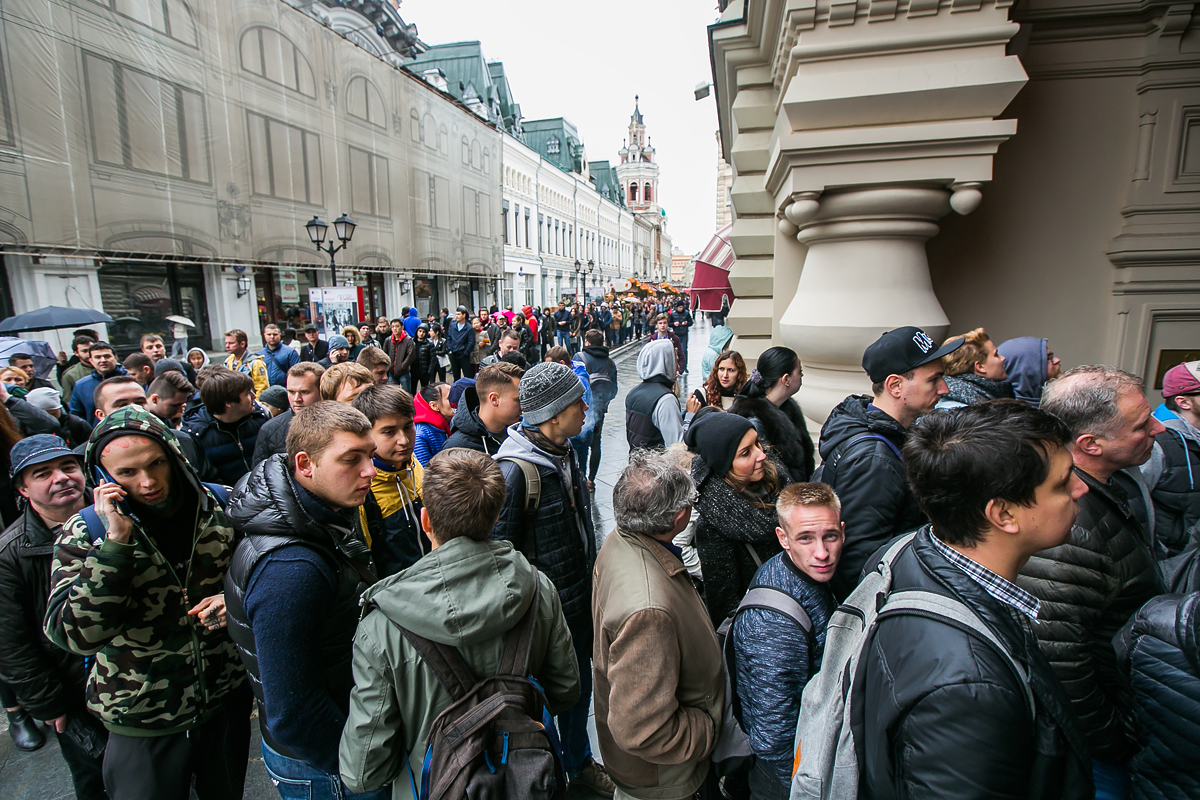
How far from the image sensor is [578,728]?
7.97 feet

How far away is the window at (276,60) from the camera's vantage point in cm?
1402

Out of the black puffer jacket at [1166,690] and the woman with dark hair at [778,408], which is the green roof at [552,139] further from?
the black puffer jacket at [1166,690]

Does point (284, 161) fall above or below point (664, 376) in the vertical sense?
above

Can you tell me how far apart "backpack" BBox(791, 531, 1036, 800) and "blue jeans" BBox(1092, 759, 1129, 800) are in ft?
3.56

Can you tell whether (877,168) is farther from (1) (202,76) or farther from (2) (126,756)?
(1) (202,76)

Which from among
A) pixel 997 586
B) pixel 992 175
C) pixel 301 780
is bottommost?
pixel 301 780

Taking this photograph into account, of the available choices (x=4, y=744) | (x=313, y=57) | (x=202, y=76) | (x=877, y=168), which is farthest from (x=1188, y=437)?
(x=313, y=57)

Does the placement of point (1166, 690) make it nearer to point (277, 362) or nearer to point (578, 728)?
point (578, 728)

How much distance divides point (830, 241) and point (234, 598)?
3.56 meters

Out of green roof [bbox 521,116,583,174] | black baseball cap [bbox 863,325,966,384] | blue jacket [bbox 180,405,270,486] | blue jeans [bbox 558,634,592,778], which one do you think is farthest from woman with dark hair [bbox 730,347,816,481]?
green roof [bbox 521,116,583,174]

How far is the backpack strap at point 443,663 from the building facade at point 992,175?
2.79m

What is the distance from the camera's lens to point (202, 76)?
1277 cm

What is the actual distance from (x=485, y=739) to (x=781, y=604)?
36.8 inches

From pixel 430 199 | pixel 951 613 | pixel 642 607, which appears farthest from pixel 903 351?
pixel 430 199
